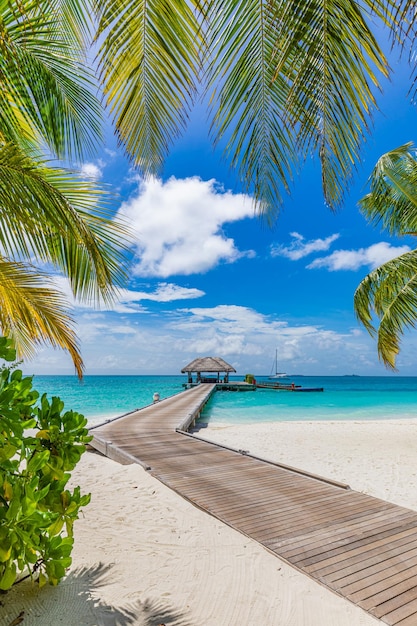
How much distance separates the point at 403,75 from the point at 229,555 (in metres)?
3.78

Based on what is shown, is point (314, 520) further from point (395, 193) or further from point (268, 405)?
point (268, 405)

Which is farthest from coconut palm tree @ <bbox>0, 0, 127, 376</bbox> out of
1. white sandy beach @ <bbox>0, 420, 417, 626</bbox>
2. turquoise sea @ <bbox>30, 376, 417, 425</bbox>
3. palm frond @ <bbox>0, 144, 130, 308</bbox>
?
turquoise sea @ <bbox>30, 376, 417, 425</bbox>

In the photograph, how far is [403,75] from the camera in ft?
5.99

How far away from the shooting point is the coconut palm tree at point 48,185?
274 cm

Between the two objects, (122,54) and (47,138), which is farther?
(47,138)

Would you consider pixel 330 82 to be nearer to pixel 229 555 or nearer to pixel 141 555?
pixel 229 555

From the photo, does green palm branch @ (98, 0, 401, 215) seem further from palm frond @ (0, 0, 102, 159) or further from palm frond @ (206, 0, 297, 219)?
palm frond @ (0, 0, 102, 159)

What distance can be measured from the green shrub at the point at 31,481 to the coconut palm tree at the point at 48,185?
1642 mm

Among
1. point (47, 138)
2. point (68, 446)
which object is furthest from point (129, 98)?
point (68, 446)

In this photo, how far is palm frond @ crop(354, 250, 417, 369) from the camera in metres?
9.03

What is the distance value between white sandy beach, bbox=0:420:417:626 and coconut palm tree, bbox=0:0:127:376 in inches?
87.2

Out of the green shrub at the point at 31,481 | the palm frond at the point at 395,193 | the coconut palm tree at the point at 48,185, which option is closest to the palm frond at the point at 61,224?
the coconut palm tree at the point at 48,185

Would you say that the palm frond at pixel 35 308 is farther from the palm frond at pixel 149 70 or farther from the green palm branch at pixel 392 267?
the green palm branch at pixel 392 267

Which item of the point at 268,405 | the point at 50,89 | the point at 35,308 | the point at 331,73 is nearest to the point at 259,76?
the point at 331,73
